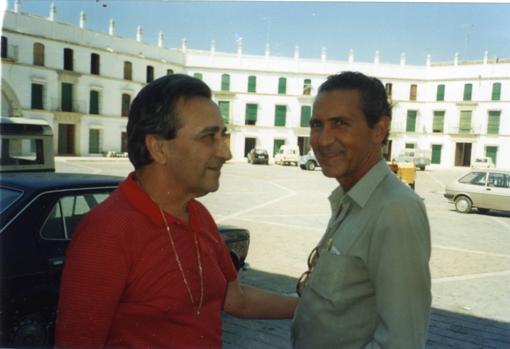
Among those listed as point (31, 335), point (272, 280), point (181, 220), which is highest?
point (181, 220)

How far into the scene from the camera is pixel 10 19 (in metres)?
27.0

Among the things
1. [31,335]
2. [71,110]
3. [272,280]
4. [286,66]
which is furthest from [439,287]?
[286,66]

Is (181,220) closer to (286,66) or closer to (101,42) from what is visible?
(101,42)

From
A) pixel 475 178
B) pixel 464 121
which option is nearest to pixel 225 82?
pixel 464 121

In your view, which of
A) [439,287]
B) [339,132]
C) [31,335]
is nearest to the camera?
[339,132]

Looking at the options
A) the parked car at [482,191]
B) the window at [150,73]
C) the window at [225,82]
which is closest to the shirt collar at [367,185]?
the parked car at [482,191]

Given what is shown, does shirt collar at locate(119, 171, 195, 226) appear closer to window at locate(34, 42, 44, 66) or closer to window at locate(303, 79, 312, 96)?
→ window at locate(34, 42, 44, 66)

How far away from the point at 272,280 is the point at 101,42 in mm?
32739

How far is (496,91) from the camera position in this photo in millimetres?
38188

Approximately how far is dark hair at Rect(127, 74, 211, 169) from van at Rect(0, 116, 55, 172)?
6.73 meters

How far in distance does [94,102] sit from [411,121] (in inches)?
1141

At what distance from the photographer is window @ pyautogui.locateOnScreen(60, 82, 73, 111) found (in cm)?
3321

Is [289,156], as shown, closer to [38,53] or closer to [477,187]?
[38,53]

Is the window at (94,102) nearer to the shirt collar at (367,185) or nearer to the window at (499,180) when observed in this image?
the window at (499,180)
